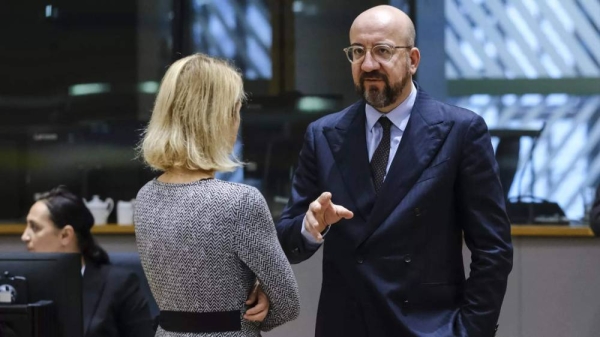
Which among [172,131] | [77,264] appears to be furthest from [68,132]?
[172,131]

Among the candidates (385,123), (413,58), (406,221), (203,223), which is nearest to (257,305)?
(203,223)

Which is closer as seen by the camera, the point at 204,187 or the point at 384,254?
the point at 204,187

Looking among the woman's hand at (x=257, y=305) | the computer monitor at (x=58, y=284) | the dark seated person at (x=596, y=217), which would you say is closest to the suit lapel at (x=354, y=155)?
the woman's hand at (x=257, y=305)

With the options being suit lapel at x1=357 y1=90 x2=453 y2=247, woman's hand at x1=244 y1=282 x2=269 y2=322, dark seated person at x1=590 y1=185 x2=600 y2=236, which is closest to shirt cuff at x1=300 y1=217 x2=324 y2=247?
suit lapel at x1=357 y1=90 x2=453 y2=247

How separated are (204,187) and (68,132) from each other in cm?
339

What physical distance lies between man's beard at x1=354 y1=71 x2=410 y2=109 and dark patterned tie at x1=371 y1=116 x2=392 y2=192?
0.07 m

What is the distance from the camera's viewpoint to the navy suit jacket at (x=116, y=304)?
10.0ft

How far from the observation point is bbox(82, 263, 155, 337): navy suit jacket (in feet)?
10.0

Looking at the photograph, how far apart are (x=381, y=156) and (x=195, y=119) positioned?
1.67ft

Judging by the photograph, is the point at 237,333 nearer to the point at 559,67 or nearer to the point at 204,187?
the point at 204,187

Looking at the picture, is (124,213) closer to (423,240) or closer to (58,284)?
(58,284)

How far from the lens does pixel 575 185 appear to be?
15.4ft

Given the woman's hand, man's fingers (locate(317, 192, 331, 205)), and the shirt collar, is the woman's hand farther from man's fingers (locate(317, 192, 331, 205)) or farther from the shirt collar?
the shirt collar

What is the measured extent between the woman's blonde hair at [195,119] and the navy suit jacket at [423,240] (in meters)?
0.36
